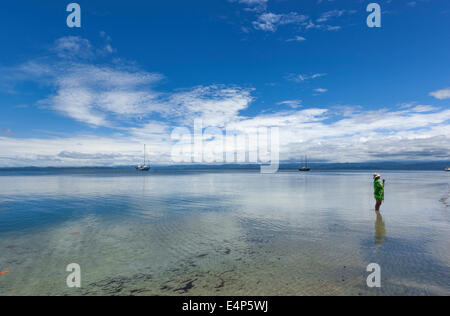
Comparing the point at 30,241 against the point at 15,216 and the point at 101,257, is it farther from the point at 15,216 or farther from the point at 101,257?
the point at 15,216

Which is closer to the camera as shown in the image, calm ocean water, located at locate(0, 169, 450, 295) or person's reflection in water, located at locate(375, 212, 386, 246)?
calm ocean water, located at locate(0, 169, 450, 295)

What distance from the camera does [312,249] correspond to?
35.2ft

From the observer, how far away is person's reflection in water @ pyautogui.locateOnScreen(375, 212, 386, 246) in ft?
39.0

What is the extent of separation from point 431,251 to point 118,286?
41.1 ft

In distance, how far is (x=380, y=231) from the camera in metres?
13.6

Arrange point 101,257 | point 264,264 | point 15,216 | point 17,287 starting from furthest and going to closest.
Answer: point 15,216
point 101,257
point 264,264
point 17,287

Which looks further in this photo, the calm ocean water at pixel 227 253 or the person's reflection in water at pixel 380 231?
the person's reflection in water at pixel 380 231

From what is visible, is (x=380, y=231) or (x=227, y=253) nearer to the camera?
(x=227, y=253)

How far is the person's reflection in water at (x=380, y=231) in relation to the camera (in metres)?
11.9
